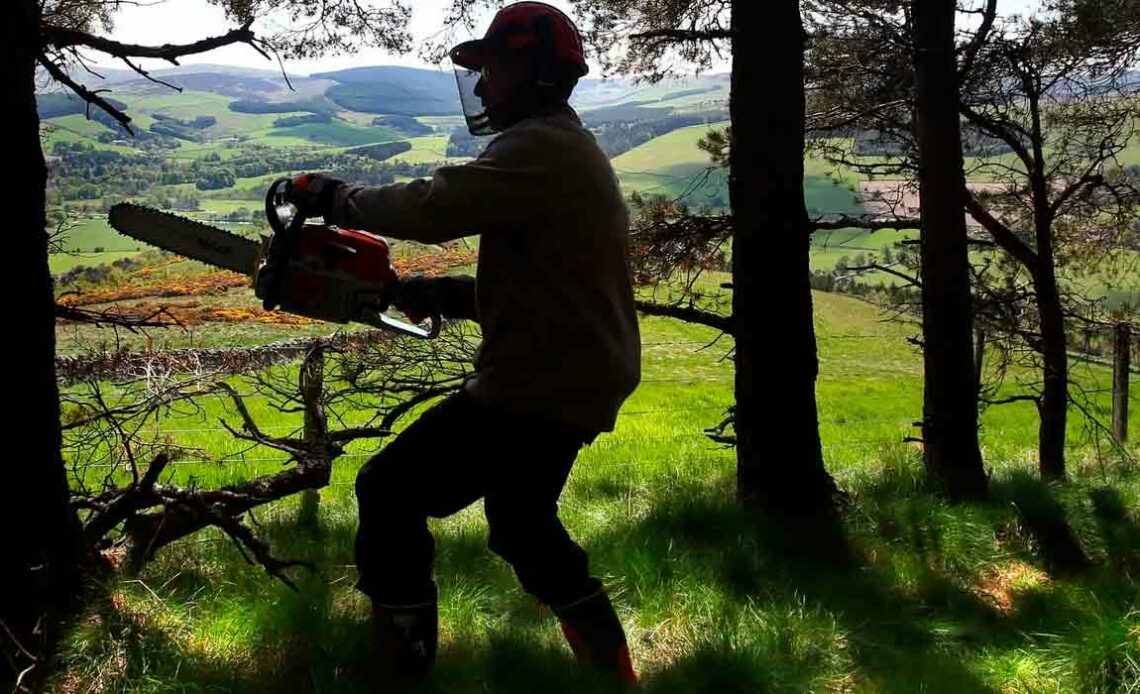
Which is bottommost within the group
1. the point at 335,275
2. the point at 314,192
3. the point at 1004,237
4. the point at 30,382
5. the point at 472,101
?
the point at 30,382

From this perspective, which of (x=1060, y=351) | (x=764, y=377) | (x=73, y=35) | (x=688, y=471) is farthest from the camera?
(x=1060, y=351)

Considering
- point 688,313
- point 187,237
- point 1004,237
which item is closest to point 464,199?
point 187,237

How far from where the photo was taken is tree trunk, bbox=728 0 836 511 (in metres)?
4.56

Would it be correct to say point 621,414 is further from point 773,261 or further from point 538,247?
point 538,247

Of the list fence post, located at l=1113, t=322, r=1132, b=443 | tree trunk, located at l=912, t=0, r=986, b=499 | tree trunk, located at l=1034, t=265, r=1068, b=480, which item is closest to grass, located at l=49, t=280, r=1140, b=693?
tree trunk, located at l=912, t=0, r=986, b=499

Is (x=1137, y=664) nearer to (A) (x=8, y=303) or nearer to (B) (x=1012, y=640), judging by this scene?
(B) (x=1012, y=640)

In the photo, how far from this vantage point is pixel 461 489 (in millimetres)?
2689

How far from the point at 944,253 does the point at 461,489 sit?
4718 mm

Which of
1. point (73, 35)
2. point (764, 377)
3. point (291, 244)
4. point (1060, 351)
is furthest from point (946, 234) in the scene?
point (73, 35)

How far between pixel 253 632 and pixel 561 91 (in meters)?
1.98

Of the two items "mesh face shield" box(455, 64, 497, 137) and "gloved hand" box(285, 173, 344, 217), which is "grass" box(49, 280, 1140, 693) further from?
"mesh face shield" box(455, 64, 497, 137)

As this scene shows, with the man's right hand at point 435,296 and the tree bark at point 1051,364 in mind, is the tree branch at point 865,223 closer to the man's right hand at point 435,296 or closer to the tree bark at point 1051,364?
the tree bark at point 1051,364

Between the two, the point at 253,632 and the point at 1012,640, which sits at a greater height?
the point at 253,632

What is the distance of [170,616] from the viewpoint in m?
2.80
